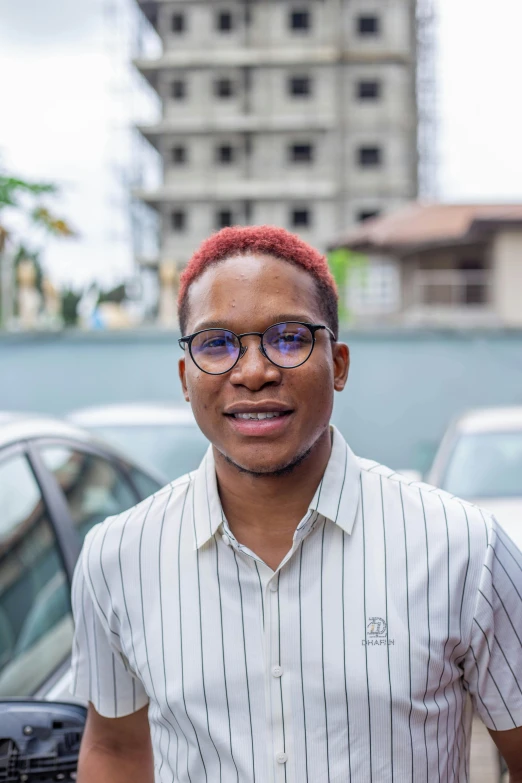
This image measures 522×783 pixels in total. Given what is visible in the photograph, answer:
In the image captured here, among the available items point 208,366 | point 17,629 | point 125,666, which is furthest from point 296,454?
point 17,629

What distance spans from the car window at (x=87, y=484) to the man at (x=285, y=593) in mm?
1268

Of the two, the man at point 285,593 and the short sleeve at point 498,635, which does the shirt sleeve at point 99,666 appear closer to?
→ the man at point 285,593

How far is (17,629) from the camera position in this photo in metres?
2.75

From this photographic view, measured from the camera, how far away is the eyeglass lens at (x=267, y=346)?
1.41m

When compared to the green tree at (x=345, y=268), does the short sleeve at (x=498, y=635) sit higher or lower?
lower

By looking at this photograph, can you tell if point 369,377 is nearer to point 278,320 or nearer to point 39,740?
point 39,740

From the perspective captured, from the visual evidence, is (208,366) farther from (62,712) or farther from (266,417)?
(62,712)

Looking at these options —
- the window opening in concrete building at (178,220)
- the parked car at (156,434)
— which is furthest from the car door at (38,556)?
the window opening in concrete building at (178,220)

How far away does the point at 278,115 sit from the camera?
41.8m

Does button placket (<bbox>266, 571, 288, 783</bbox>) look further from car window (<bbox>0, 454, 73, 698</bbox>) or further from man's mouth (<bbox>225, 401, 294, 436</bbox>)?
car window (<bbox>0, 454, 73, 698</bbox>)

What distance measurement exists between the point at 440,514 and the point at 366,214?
1659 inches

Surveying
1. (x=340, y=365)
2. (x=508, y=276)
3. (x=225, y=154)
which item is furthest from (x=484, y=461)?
(x=225, y=154)

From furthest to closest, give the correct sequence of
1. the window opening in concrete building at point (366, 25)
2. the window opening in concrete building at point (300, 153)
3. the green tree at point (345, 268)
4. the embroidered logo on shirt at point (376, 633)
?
1. the window opening in concrete building at point (366, 25)
2. the window opening in concrete building at point (300, 153)
3. the green tree at point (345, 268)
4. the embroidered logo on shirt at point (376, 633)

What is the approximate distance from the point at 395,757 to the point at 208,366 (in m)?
0.67
